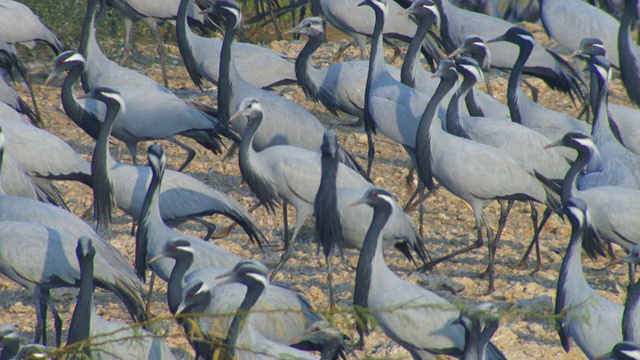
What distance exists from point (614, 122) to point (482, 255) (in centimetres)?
170

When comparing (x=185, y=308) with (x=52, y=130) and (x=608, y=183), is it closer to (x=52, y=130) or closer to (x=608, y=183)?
(x=608, y=183)

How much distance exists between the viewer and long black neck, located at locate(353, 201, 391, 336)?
246 inches

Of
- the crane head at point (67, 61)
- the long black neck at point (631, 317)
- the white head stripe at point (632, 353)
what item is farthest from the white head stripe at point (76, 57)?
the white head stripe at point (632, 353)

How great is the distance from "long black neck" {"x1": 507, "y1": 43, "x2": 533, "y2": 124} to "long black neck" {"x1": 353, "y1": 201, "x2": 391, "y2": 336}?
277 cm

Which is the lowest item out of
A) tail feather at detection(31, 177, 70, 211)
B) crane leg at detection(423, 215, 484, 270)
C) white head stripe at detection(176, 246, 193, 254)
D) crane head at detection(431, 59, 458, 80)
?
crane leg at detection(423, 215, 484, 270)

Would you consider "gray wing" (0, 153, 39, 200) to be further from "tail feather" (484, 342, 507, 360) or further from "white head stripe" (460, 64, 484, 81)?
"tail feather" (484, 342, 507, 360)

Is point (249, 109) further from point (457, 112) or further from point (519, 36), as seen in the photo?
point (519, 36)

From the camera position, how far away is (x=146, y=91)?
347 inches

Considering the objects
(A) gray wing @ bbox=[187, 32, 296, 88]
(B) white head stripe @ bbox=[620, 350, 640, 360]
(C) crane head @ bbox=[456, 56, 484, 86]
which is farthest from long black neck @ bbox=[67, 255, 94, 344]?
(A) gray wing @ bbox=[187, 32, 296, 88]

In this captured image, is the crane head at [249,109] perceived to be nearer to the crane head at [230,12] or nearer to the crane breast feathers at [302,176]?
the crane breast feathers at [302,176]

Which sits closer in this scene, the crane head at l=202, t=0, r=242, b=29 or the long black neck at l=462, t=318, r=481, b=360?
the long black neck at l=462, t=318, r=481, b=360

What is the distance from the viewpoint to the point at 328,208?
7066mm

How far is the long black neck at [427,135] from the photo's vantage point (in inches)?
304

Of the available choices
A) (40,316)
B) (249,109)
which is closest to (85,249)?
(40,316)
